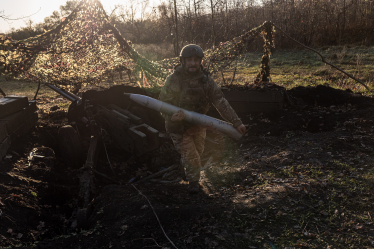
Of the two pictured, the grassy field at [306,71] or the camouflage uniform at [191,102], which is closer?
the camouflage uniform at [191,102]

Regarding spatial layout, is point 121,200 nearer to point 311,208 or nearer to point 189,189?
point 189,189

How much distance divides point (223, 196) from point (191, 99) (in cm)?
181

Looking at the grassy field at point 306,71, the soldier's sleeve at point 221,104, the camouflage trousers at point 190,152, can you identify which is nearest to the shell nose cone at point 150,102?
the camouflage trousers at point 190,152

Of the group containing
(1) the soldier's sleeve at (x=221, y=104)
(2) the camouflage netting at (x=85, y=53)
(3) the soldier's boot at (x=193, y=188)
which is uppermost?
(2) the camouflage netting at (x=85, y=53)

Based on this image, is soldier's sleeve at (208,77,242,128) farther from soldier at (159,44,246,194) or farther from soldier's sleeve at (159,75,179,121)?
soldier's sleeve at (159,75,179,121)

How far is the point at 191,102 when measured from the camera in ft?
14.6

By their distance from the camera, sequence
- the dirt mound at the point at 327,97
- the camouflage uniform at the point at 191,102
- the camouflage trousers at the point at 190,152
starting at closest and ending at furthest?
the camouflage uniform at the point at 191,102
the camouflage trousers at the point at 190,152
the dirt mound at the point at 327,97

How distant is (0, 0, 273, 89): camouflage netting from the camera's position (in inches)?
271

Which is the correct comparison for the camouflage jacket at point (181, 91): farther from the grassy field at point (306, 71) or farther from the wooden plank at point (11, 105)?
the grassy field at point (306, 71)

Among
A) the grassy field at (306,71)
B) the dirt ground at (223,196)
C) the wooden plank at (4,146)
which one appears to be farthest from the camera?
the grassy field at (306,71)

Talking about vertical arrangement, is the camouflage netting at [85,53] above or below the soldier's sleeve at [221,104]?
above

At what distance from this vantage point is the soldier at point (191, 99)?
4324mm

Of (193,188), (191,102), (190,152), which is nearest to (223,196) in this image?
(193,188)

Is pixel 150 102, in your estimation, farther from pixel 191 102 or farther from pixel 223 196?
pixel 223 196
